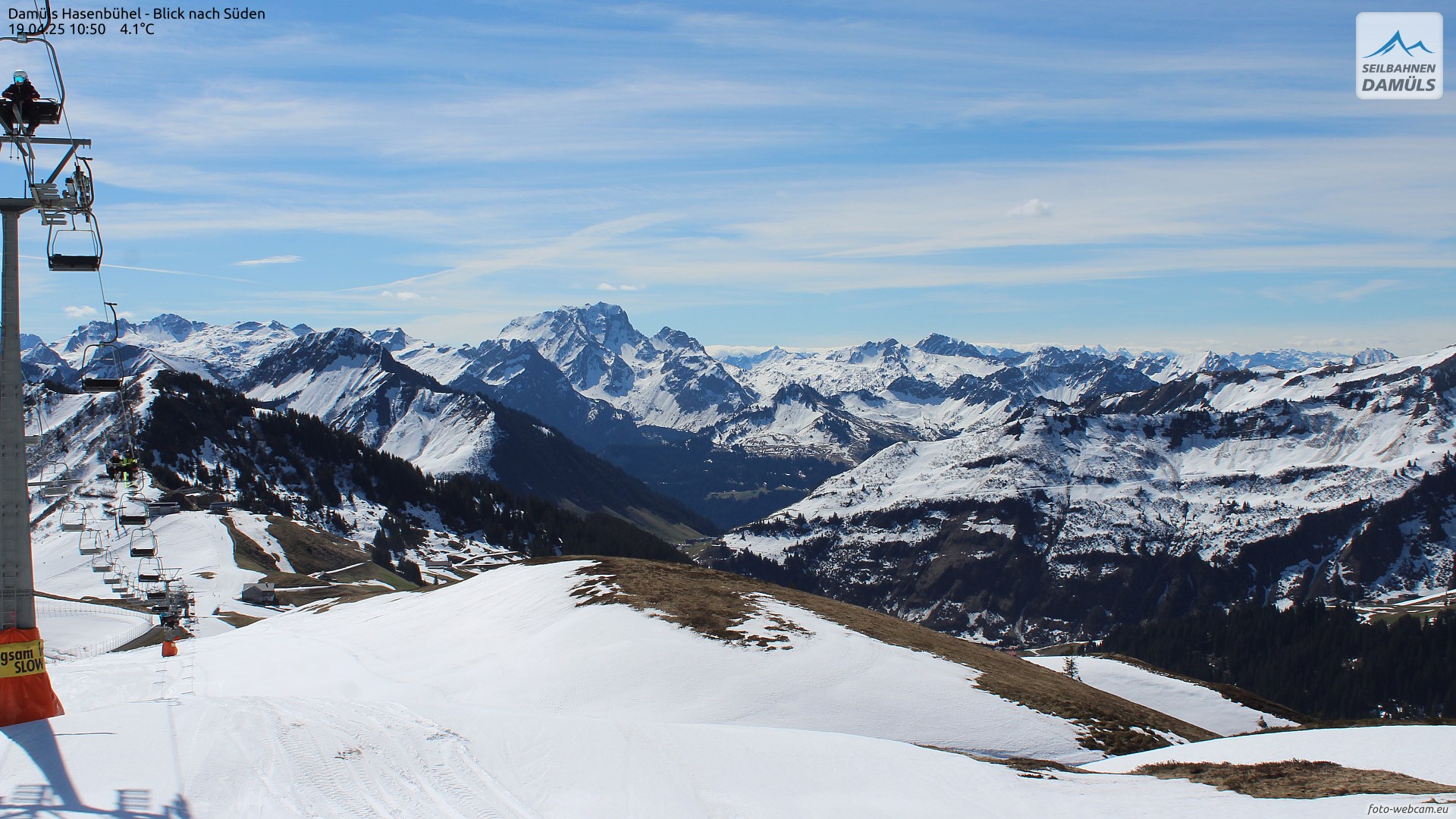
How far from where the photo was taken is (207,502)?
178m

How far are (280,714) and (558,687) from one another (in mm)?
16079

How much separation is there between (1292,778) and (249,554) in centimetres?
15329

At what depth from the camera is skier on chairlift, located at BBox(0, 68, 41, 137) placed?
66.9 feet

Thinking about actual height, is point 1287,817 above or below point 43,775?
below

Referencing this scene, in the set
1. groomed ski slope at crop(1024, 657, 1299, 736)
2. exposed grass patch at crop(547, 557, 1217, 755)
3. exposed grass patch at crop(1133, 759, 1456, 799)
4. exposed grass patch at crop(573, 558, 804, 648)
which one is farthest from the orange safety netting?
groomed ski slope at crop(1024, 657, 1299, 736)

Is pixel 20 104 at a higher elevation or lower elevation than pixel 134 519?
higher

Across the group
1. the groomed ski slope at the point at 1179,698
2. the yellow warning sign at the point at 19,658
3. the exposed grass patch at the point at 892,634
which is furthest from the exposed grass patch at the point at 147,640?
the groomed ski slope at the point at 1179,698

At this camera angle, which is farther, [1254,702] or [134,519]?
[1254,702]

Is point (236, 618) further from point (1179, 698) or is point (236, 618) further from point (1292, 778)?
point (1292, 778)

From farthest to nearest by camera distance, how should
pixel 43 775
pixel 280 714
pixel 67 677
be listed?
pixel 67 677
pixel 280 714
pixel 43 775

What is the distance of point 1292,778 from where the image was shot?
28094mm

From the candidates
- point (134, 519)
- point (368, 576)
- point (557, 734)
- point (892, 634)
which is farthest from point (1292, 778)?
point (368, 576)

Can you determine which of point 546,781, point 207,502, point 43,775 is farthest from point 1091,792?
point 207,502

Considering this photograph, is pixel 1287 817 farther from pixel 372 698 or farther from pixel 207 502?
pixel 207 502
